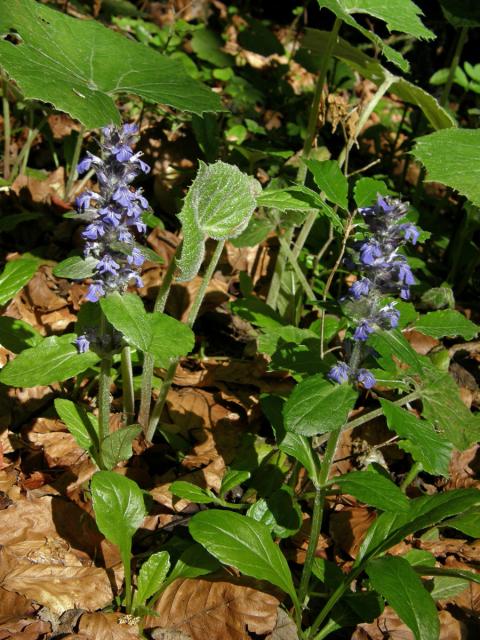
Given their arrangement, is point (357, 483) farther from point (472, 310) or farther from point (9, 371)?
point (472, 310)

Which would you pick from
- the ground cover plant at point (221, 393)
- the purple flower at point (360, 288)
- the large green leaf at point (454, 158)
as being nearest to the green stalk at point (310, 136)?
the ground cover plant at point (221, 393)

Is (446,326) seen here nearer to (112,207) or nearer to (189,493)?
(189,493)

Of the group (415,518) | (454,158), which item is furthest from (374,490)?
(454,158)

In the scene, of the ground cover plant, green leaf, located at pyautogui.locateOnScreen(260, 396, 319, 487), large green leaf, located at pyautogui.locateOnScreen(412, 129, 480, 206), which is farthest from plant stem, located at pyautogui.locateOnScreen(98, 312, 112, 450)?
large green leaf, located at pyautogui.locateOnScreen(412, 129, 480, 206)

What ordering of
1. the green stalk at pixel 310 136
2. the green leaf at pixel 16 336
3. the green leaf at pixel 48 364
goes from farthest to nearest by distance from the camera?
the green stalk at pixel 310 136 < the green leaf at pixel 16 336 < the green leaf at pixel 48 364

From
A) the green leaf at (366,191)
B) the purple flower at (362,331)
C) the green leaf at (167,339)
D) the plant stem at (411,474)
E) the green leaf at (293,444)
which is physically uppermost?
the green leaf at (366,191)

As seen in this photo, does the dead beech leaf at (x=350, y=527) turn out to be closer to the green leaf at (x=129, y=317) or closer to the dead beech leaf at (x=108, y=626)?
the dead beech leaf at (x=108, y=626)

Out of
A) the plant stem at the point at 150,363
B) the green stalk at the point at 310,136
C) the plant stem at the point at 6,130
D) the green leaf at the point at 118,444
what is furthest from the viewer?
the plant stem at the point at 6,130

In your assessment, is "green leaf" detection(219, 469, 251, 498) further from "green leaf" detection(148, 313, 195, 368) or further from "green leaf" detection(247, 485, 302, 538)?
"green leaf" detection(148, 313, 195, 368)
